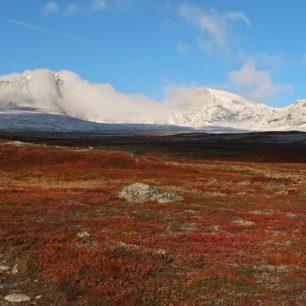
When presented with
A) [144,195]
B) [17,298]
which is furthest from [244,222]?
[17,298]

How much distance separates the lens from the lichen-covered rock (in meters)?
47.4

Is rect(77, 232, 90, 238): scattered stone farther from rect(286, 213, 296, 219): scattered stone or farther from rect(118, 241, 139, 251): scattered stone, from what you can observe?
rect(286, 213, 296, 219): scattered stone

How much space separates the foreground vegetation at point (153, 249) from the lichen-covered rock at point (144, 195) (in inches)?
47.3

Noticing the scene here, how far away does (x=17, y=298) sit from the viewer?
1683 centimetres

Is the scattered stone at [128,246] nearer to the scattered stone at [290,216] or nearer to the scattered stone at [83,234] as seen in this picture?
the scattered stone at [83,234]

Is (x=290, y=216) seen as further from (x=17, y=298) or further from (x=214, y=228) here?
(x=17, y=298)

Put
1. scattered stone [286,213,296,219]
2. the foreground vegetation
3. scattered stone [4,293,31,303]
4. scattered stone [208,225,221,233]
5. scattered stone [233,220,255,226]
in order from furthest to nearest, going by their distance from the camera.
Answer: scattered stone [286,213,296,219], scattered stone [233,220,255,226], scattered stone [208,225,221,233], the foreground vegetation, scattered stone [4,293,31,303]

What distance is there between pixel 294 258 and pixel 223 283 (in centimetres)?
571

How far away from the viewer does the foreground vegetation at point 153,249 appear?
57.6 feet

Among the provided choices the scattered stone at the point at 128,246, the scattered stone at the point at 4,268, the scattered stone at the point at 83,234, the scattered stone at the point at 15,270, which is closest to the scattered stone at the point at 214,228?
the scattered stone at the point at 128,246

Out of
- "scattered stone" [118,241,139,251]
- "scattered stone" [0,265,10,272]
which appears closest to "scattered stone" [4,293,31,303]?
"scattered stone" [0,265,10,272]

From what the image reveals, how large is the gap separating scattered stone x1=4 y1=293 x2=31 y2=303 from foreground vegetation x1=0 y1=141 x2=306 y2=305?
0.34 m

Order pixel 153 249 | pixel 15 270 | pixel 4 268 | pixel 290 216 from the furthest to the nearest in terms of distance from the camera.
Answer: pixel 290 216 → pixel 153 249 → pixel 4 268 → pixel 15 270

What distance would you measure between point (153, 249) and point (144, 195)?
962 inches
